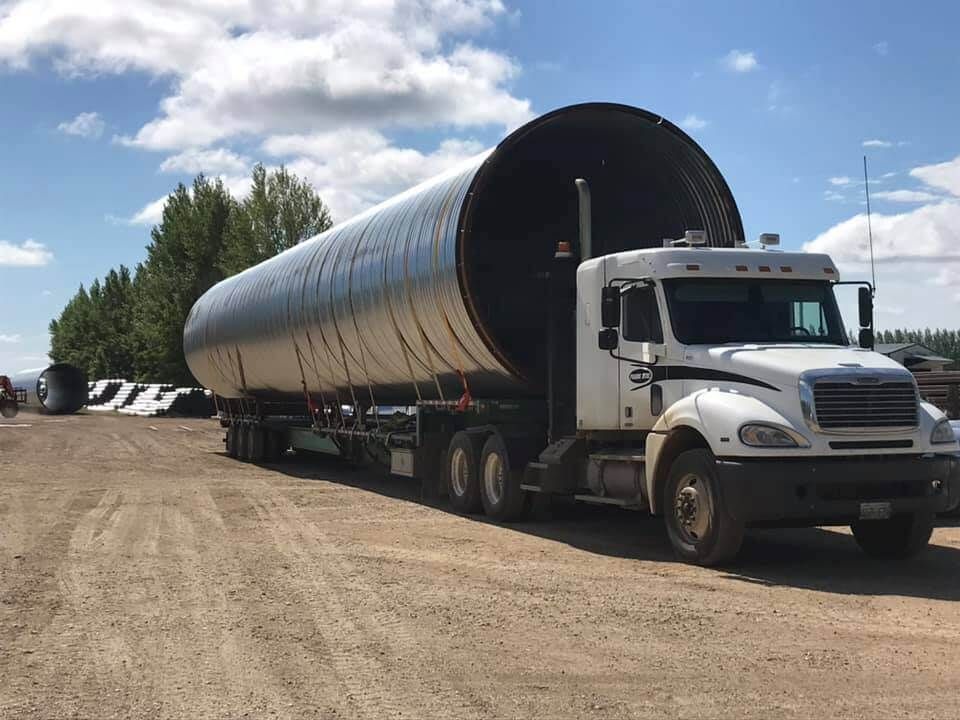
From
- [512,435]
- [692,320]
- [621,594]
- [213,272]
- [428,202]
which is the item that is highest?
[213,272]

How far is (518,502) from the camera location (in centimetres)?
1250

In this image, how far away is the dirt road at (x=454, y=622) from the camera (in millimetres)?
5453

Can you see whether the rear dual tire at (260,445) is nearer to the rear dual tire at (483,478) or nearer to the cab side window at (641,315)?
the rear dual tire at (483,478)

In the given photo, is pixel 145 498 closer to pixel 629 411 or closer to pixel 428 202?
pixel 428 202

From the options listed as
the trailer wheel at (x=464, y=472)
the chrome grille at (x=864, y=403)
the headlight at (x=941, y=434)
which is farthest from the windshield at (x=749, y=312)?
the trailer wheel at (x=464, y=472)

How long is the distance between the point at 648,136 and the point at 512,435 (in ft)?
13.8

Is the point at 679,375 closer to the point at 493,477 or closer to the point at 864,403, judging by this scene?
the point at 864,403

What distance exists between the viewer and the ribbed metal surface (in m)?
12.6

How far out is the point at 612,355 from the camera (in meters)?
10.6

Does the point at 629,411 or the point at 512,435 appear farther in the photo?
the point at 512,435

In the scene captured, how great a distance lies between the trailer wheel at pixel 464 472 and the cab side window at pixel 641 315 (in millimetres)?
3567

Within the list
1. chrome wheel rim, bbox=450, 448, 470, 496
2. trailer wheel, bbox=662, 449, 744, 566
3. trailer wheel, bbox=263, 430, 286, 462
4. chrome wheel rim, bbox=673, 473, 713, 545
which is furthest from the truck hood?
trailer wheel, bbox=263, 430, 286, 462

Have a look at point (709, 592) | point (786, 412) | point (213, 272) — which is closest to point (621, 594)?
point (709, 592)

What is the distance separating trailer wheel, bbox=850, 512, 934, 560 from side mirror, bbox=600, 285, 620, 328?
293cm
